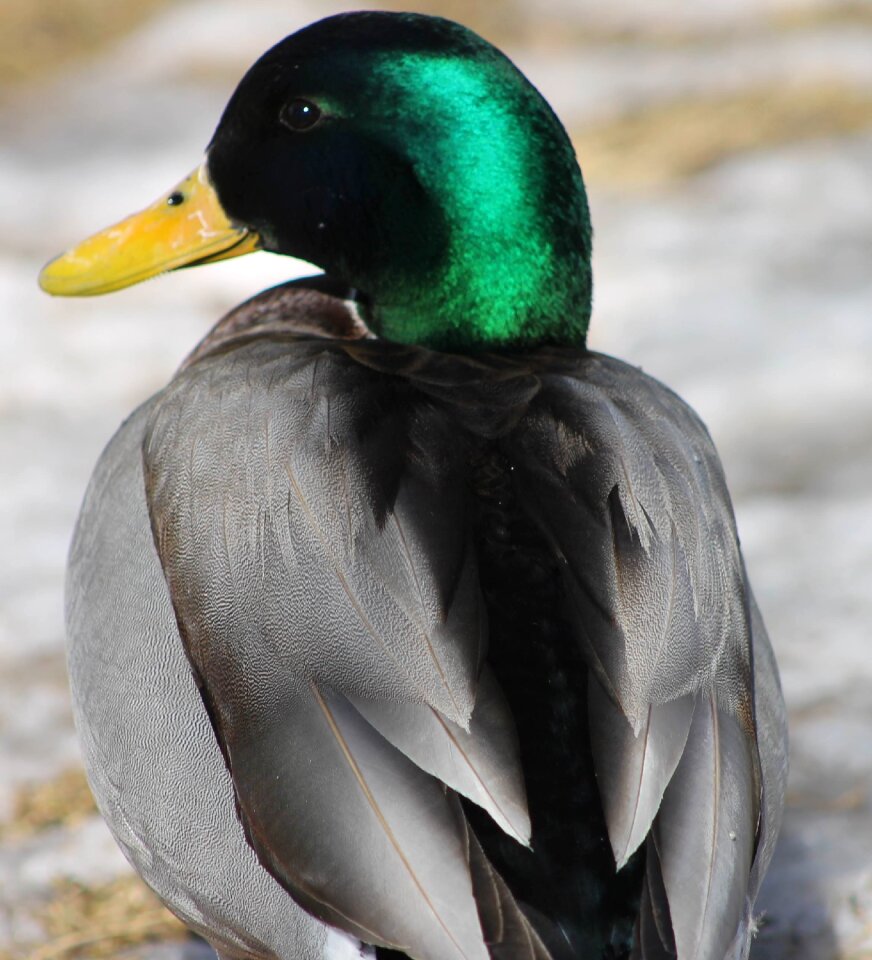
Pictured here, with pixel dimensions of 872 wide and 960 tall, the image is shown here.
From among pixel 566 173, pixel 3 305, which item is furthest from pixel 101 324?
pixel 566 173

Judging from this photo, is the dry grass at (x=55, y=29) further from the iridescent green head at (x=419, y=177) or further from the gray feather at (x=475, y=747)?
the gray feather at (x=475, y=747)

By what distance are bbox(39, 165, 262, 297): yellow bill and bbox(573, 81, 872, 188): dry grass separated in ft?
10.8

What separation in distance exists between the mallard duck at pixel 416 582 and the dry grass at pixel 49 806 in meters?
0.70

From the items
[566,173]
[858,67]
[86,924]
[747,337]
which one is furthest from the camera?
[858,67]

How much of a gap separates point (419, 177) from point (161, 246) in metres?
0.48

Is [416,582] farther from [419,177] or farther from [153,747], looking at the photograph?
[419,177]

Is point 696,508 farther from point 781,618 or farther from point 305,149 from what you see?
point 781,618

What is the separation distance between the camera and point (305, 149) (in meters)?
2.37

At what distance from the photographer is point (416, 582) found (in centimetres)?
176

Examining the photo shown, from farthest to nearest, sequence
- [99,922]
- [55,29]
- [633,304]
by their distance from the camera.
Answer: [55,29] → [633,304] → [99,922]

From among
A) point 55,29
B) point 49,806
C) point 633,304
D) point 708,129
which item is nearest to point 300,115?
point 49,806

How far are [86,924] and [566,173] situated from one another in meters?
1.50

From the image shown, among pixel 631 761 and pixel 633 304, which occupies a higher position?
pixel 631 761

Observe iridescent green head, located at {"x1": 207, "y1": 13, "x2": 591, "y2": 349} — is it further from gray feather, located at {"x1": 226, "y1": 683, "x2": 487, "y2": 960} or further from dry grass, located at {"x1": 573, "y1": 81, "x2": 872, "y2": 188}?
dry grass, located at {"x1": 573, "y1": 81, "x2": 872, "y2": 188}
